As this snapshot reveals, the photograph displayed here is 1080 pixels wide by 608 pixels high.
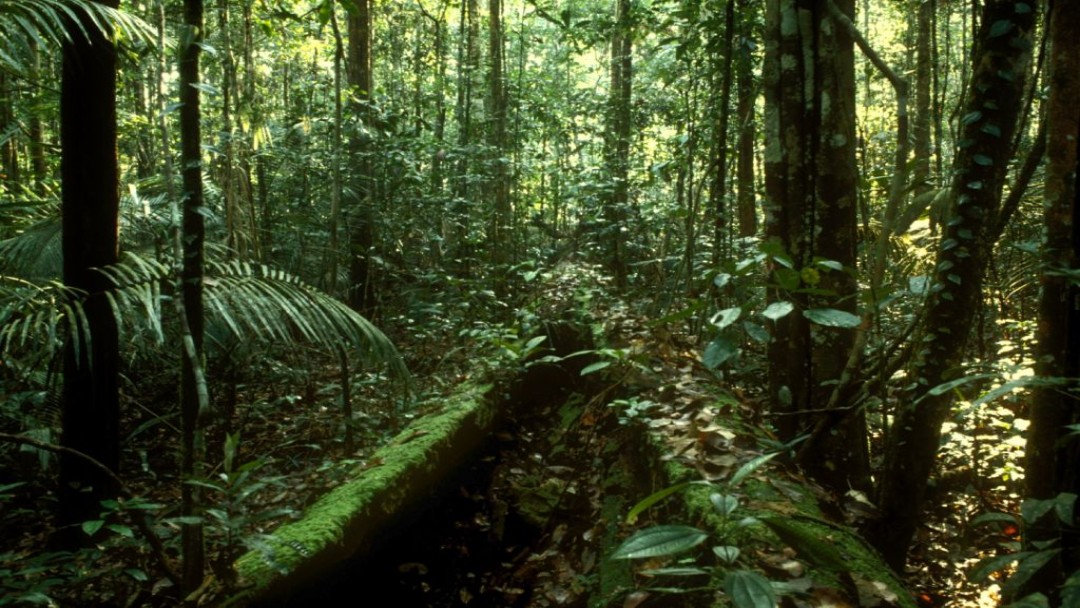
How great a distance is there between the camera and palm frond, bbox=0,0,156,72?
2832mm

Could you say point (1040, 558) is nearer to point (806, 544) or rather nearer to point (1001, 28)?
point (806, 544)

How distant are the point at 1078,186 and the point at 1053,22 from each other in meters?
0.76

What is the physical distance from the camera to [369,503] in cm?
346

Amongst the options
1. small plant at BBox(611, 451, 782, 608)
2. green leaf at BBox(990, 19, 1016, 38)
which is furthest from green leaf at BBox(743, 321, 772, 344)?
green leaf at BBox(990, 19, 1016, 38)

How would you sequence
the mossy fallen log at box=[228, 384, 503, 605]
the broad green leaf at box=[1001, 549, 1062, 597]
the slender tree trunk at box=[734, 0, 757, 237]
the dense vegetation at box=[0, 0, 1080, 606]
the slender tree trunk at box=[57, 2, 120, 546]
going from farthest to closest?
the slender tree trunk at box=[734, 0, 757, 237] → the slender tree trunk at box=[57, 2, 120, 546] → the mossy fallen log at box=[228, 384, 503, 605] → the dense vegetation at box=[0, 0, 1080, 606] → the broad green leaf at box=[1001, 549, 1062, 597]

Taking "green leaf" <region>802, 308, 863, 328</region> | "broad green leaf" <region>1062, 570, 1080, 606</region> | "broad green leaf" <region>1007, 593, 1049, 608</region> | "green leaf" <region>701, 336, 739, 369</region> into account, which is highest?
"green leaf" <region>802, 308, 863, 328</region>

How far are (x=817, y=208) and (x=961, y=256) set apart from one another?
0.94m

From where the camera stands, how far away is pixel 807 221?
11.7 feet

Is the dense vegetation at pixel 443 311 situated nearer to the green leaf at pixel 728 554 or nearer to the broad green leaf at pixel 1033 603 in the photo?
the broad green leaf at pixel 1033 603

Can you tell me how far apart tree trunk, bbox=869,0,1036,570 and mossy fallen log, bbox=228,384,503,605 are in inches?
91.2

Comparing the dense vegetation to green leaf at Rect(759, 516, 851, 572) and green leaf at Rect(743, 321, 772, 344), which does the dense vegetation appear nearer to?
green leaf at Rect(743, 321, 772, 344)

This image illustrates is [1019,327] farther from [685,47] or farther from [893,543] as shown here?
[685,47]

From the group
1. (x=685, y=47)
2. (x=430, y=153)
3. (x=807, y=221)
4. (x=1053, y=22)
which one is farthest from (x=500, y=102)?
(x=1053, y=22)

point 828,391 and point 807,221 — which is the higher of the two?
point 807,221
